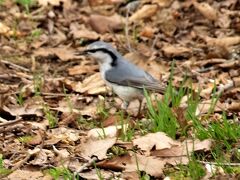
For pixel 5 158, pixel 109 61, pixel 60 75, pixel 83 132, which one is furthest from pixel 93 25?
pixel 5 158

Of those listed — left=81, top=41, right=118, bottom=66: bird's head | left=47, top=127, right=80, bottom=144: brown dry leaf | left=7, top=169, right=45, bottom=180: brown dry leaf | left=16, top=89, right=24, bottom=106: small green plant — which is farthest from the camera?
left=81, top=41, right=118, bottom=66: bird's head

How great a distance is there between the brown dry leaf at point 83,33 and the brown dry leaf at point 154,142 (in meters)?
4.03

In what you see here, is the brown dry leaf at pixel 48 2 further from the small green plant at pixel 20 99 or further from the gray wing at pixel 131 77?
the small green plant at pixel 20 99

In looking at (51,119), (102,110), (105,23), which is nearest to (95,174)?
(51,119)

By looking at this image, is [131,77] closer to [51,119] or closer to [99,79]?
[99,79]

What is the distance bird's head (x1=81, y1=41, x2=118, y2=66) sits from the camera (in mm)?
6590

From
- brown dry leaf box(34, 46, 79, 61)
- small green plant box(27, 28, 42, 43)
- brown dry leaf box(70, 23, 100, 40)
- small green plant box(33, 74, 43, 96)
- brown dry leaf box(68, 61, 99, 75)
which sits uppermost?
small green plant box(33, 74, 43, 96)

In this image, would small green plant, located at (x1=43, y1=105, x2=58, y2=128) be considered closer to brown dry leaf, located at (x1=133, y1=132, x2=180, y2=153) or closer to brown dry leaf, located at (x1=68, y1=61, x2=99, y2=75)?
brown dry leaf, located at (x1=133, y1=132, x2=180, y2=153)

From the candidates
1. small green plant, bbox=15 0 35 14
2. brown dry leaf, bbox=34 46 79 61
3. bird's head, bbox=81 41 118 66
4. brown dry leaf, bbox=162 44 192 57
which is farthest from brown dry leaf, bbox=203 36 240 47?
small green plant, bbox=15 0 35 14

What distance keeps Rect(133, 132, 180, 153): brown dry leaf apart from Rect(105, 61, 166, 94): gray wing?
56.4 inches

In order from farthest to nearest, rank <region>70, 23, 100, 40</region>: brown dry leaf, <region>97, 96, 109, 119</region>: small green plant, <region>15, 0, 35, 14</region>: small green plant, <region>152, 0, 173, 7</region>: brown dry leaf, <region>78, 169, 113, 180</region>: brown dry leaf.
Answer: <region>152, 0, 173, 7</region>: brown dry leaf, <region>15, 0, 35, 14</region>: small green plant, <region>70, 23, 100, 40</region>: brown dry leaf, <region>97, 96, 109, 119</region>: small green plant, <region>78, 169, 113, 180</region>: brown dry leaf

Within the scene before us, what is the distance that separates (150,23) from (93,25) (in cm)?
73

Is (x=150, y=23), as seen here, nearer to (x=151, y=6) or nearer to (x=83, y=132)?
(x=151, y=6)

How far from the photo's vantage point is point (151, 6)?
9297 millimetres
